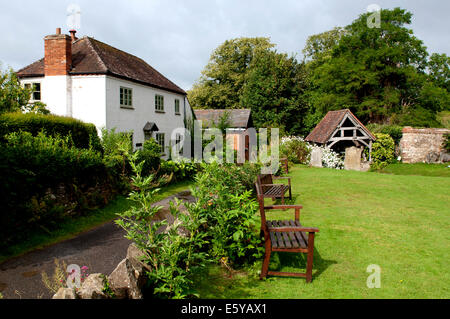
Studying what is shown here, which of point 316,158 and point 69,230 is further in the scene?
point 316,158

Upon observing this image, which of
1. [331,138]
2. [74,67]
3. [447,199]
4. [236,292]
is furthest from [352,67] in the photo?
[236,292]

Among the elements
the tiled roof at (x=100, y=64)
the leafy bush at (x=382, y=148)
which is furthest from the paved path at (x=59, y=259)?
the leafy bush at (x=382, y=148)

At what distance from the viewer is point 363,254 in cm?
605

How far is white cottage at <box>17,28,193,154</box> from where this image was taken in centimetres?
1742

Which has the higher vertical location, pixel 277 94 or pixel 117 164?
pixel 277 94

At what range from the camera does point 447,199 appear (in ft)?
37.0

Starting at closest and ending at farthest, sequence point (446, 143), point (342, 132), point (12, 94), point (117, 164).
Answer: point (117, 164) → point (12, 94) → point (342, 132) → point (446, 143)

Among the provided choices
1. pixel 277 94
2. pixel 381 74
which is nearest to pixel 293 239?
pixel 277 94

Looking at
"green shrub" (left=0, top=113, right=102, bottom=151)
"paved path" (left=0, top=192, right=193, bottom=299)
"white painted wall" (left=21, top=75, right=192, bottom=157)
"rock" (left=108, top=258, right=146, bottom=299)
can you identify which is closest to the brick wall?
"white painted wall" (left=21, top=75, right=192, bottom=157)

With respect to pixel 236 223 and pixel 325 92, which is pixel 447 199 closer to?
pixel 236 223

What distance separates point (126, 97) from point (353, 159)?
1679 cm

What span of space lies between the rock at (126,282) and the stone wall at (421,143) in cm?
2881

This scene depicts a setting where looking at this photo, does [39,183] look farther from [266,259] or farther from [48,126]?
[48,126]

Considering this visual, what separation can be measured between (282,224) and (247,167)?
259 inches
